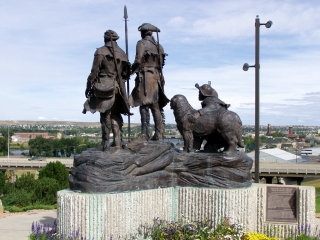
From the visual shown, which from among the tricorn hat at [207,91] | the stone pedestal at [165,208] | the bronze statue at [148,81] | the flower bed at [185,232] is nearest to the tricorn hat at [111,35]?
the bronze statue at [148,81]

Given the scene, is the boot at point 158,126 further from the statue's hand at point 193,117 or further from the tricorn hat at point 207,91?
the tricorn hat at point 207,91

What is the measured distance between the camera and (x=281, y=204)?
29.4 feet

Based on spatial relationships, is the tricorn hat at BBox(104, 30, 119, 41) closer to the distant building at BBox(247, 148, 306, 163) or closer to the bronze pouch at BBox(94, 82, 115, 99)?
the bronze pouch at BBox(94, 82, 115, 99)

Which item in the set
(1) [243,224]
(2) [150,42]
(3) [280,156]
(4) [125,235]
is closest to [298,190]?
(1) [243,224]

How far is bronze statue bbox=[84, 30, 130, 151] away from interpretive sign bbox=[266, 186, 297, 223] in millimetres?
3195

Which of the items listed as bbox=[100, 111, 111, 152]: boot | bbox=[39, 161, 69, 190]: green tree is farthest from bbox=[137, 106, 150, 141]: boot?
bbox=[39, 161, 69, 190]: green tree

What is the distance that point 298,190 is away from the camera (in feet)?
29.0

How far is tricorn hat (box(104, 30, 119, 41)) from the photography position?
28.0 feet

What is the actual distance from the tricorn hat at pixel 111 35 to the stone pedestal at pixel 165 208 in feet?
9.61

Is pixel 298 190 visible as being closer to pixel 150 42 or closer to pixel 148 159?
pixel 148 159

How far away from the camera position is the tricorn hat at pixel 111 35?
855 cm

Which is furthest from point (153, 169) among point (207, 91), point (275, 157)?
point (275, 157)

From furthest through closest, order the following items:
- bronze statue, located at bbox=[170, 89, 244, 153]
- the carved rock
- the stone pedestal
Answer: bronze statue, located at bbox=[170, 89, 244, 153]
the carved rock
the stone pedestal

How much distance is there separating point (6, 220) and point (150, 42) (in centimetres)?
546
